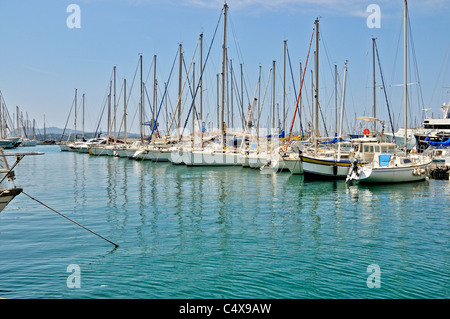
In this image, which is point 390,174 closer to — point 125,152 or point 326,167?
point 326,167

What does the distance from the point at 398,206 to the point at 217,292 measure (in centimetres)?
1610

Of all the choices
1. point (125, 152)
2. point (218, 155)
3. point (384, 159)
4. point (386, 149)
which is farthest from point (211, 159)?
point (125, 152)

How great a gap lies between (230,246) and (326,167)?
73.8 feet

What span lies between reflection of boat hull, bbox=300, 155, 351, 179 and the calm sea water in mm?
7327

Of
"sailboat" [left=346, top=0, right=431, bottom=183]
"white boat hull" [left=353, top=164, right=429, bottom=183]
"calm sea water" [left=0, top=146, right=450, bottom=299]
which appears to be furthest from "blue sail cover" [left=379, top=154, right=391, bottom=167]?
"calm sea water" [left=0, top=146, right=450, bottom=299]

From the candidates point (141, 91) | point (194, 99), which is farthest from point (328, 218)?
point (141, 91)

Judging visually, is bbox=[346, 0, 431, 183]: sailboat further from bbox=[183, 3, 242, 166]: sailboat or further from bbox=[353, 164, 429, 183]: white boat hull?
bbox=[183, 3, 242, 166]: sailboat

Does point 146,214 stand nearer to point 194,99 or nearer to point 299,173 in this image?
point 299,173

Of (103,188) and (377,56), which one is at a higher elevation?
(377,56)

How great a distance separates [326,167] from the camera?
35.0 meters

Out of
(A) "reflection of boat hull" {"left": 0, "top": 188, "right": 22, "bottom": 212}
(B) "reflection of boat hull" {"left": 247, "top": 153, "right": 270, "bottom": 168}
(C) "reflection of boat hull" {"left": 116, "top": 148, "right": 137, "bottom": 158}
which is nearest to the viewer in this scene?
(A) "reflection of boat hull" {"left": 0, "top": 188, "right": 22, "bottom": 212}

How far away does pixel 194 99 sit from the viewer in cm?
5491

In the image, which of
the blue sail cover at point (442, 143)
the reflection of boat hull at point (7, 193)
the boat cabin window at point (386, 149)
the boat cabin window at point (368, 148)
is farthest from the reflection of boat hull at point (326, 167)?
the blue sail cover at point (442, 143)

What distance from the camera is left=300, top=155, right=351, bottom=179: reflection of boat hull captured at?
34.8 metres
